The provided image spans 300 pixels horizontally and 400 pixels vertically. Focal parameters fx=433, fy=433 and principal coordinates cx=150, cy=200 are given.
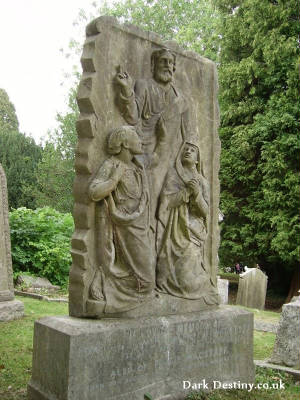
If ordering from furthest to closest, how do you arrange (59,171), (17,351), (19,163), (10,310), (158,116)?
(19,163) → (59,171) → (10,310) → (17,351) → (158,116)

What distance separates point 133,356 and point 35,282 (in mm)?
7029

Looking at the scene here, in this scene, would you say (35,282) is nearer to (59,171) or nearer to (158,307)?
(158,307)

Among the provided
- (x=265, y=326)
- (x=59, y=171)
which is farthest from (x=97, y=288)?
(x=59, y=171)

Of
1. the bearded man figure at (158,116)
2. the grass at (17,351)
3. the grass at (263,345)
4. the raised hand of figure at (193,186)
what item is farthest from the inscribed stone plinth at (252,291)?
the bearded man figure at (158,116)

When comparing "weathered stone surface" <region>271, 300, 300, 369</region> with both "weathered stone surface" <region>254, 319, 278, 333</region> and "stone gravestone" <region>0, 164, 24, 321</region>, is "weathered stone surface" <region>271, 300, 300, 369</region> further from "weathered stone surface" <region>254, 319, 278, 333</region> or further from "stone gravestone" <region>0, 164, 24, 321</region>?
"stone gravestone" <region>0, 164, 24, 321</region>

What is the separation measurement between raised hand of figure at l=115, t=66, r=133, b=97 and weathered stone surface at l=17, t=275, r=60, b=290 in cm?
710

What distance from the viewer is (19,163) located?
26.7 metres

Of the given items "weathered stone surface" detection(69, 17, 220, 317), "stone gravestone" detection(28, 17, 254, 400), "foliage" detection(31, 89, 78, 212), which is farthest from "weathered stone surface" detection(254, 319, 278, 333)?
"foliage" detection(31, 89, 78, 212)

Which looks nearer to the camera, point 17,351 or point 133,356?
point 133,356

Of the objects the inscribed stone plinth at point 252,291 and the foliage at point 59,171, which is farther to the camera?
the foliage at point 59,171

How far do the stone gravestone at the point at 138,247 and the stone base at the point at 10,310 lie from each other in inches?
127

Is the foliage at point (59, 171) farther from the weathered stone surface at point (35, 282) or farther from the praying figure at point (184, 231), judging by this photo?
the praying figure at point (184, 231)

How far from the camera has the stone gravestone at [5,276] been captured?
23.1ft

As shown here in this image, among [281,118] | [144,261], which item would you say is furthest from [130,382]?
[281,118]
